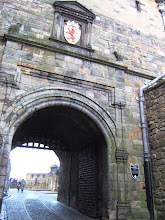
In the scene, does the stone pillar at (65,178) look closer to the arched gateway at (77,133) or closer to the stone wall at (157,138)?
the arched gateway at (77,133)

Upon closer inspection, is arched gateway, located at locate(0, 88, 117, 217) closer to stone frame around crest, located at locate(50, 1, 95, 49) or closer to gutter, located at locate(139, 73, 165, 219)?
gutter, located at locate(139, 73, 165, 219)

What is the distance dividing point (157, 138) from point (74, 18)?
491 cm

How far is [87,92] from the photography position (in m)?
6.07

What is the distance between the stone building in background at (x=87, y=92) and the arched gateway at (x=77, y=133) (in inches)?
1.1

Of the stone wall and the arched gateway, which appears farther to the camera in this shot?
the stone wall

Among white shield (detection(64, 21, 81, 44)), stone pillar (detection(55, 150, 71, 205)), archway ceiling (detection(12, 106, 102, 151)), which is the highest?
white shield (detection(64, 21, 81, 44))

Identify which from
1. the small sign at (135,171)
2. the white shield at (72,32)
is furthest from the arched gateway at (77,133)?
the white shield at (72,32)

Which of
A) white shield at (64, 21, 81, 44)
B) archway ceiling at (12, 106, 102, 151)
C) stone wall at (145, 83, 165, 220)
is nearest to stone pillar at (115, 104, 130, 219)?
archway ceiling at (12, 106, 102, 151)

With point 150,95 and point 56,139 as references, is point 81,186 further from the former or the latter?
point 150,95

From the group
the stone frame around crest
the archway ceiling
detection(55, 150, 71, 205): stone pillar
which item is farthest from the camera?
detection(55, 150, 71, 205): stone pillar

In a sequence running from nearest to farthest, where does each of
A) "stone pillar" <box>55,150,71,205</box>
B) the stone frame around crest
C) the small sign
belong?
the small sign < the stone frame around crest < "stone pillar" <box>55,150,71,205</box>

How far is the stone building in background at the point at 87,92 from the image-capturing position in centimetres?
531

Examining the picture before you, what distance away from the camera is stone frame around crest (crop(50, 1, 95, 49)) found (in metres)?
6.66

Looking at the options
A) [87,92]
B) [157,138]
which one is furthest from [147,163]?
[87,92]
